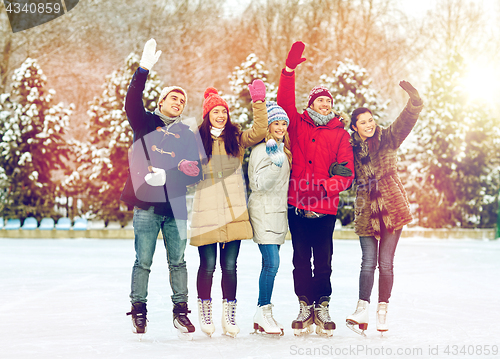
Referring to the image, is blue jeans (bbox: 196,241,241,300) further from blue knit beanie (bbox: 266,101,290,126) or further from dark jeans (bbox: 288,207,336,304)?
blue knit beanie (bbox: 266,101,290,126)

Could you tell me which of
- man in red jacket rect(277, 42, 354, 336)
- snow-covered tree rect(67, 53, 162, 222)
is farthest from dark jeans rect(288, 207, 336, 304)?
snow-covered tree rect(67, 53, 162, 222)

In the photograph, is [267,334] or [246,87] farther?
[246,87]

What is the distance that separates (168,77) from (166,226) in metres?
39.5

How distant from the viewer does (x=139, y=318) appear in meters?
4.36

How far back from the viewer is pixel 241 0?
41000 mm

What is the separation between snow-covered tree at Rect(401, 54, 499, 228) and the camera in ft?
61.7

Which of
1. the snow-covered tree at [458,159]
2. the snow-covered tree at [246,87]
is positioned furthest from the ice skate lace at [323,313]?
the snow-covered tree at [458,159]

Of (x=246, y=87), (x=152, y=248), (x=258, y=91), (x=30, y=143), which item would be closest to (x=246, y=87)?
(x=246, y=87)

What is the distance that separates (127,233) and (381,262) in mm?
14262

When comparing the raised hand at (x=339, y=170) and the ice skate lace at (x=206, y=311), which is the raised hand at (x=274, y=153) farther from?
the ice skate lace at (x=206, y=311)

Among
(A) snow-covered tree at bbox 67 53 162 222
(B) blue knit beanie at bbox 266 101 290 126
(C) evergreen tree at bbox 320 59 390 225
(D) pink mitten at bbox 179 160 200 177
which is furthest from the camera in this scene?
(A) snow-covered tree at bbox 67 53 162 222

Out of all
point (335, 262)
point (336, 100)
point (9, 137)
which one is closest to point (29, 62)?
point (9, 137)

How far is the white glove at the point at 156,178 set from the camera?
4375mm

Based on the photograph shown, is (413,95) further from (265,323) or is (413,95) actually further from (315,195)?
(265,323)
